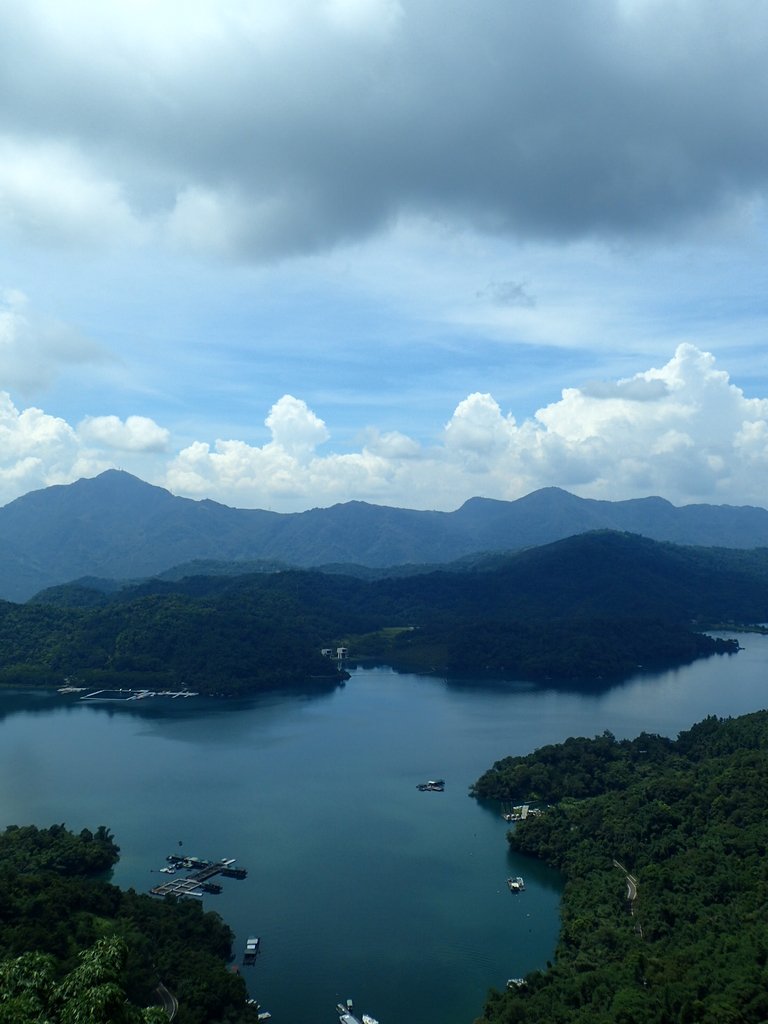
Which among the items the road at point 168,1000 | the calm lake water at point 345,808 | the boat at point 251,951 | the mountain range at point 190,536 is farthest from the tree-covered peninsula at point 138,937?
the mountain range at point 190,536

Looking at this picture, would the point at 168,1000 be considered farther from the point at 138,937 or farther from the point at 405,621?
the point at 405,621

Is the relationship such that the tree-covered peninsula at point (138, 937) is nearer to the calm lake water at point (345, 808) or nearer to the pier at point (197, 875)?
the calm lake water at point (345, 808)

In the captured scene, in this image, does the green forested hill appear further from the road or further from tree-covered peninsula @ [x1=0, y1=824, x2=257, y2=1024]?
the road

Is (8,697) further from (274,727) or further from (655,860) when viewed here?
(655,860)

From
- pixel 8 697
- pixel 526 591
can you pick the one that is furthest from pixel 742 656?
pixel 8 697

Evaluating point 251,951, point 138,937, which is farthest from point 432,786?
point 138,937

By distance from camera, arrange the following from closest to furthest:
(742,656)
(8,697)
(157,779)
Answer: (157,779) < (8,697) < (742,656)
